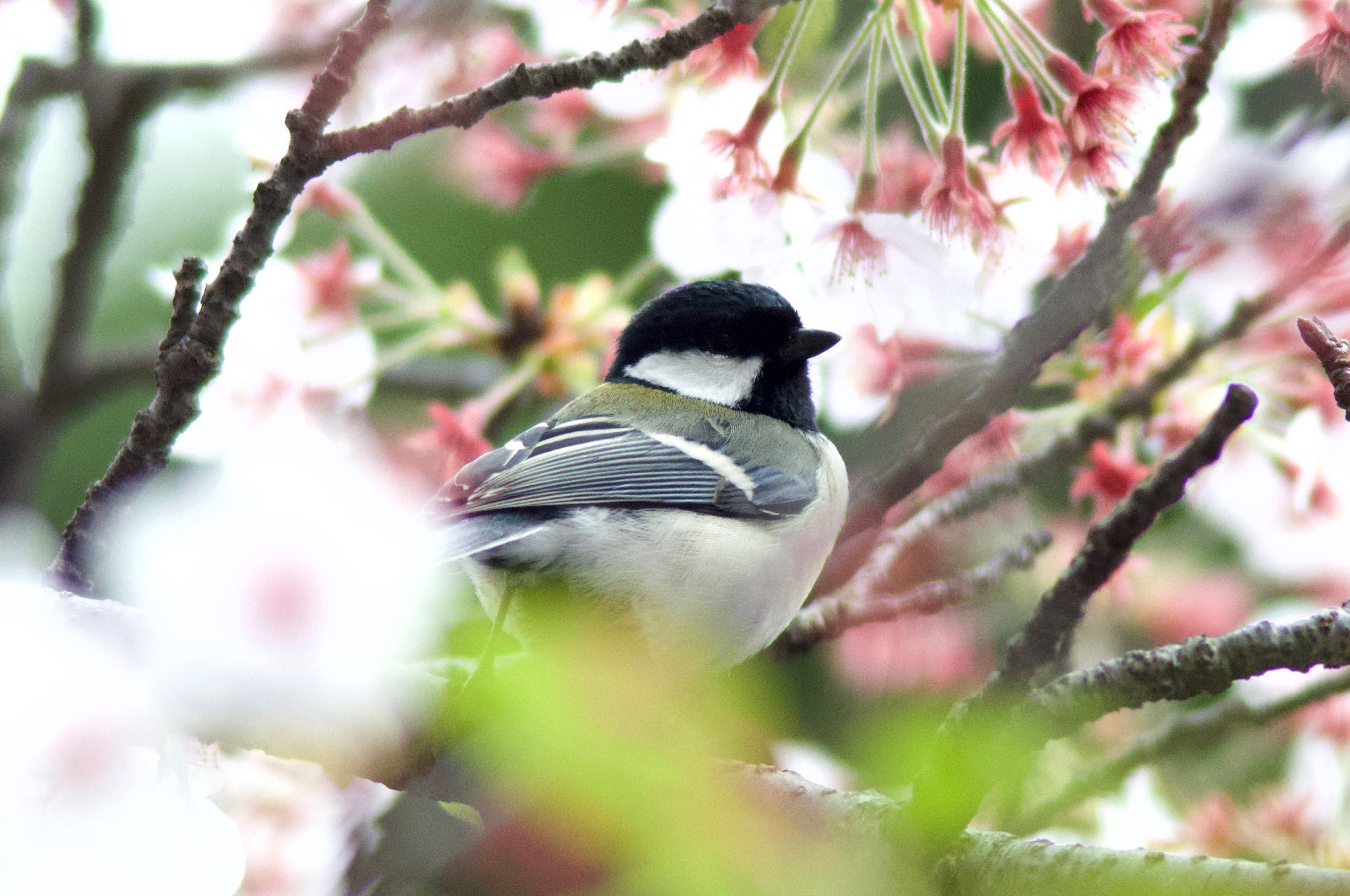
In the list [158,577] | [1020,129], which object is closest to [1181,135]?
[1020,129]

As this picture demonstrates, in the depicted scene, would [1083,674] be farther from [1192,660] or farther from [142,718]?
[142,718]

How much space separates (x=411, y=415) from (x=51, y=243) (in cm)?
50

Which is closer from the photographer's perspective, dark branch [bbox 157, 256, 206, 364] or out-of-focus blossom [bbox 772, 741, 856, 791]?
dark branch [bbox 157, 256, 206, 364]

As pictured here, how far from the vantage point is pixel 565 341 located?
1.44 meters

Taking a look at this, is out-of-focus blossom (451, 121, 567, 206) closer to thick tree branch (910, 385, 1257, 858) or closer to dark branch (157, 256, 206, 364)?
dark branch (157, 256, 206, 364)

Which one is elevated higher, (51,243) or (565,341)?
(51,243)

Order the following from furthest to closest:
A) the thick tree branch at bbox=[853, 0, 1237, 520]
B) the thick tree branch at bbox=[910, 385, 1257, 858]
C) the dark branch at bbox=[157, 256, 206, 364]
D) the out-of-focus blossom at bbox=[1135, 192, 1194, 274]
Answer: the thick tree branch at bbox=[853, 0, 1237, 520]
the dark branch at bbox=[157, 256, 206, 364]
the out-of-focus blossom at bbox=[1135, 192, 1194, 274]
the thick tree branch at bbox=[910, 385, 1257, 858]

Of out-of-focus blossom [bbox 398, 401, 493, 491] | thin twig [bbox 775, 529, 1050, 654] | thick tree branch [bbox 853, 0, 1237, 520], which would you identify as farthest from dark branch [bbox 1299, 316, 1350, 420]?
out-of-focus blossom [bbox 398, 401, 493, 491]

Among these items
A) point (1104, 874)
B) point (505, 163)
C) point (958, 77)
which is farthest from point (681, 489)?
point (1104, 874)

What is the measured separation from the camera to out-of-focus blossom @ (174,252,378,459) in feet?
3.98

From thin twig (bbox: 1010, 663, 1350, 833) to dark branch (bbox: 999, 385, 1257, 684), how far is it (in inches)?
13.1

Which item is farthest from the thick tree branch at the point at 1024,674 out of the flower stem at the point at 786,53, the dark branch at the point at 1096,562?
the flower stem at the point at 786,53

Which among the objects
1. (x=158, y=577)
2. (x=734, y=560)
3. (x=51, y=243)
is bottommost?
(x=734, y=560)

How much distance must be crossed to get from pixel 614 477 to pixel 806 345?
0.27 m
